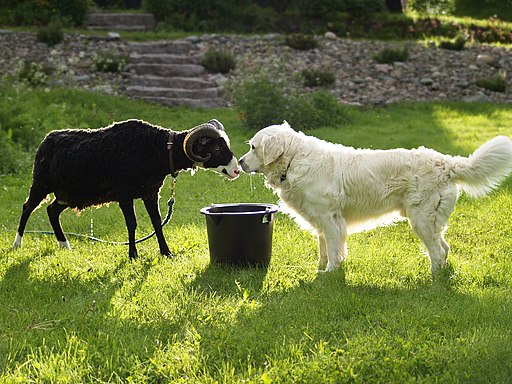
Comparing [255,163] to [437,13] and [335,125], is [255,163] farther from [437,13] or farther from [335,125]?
[437,13]

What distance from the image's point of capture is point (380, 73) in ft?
61.7

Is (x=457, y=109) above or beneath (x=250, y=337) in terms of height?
beneath

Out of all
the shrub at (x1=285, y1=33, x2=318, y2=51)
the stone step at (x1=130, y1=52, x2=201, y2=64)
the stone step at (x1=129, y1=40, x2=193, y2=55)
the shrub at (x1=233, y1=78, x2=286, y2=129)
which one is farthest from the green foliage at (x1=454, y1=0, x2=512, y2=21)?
the shrub at (x1=233, y1=78, x2=286, y2=129)

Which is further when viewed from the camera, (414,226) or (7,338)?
(414,226)

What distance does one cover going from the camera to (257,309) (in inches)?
203

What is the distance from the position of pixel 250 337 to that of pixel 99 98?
11.5 metres

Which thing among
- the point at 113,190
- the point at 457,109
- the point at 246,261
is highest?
the point at 113,190

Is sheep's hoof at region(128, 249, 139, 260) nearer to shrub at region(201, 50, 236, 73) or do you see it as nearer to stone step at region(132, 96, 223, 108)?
stone step at region(132, 96, 223, 108)

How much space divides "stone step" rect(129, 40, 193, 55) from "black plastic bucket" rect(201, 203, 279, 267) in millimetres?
13236

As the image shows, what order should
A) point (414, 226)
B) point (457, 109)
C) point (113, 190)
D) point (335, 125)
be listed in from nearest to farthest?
point (414, 226) < point (113, 190) < point (335, 125) < point (457, 109)

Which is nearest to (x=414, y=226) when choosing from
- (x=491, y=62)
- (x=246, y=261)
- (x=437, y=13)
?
(x=246, y=261)

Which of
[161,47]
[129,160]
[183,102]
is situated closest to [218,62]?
[161,47]

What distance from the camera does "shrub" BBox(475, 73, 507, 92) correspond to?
723 inches

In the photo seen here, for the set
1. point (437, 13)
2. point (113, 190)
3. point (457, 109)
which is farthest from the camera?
point (437, 13)
